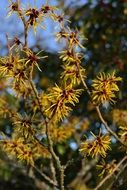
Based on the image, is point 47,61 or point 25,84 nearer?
point 25,84

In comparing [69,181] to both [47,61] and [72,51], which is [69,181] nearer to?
[47,61]

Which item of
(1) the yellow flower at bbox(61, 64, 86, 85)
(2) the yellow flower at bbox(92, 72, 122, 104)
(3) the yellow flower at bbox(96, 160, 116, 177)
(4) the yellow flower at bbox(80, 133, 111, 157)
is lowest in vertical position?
(3) the yellow flower at bbox(96, 160, 116, 177)

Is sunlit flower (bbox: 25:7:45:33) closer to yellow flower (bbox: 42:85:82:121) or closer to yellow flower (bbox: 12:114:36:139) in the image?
yellow flower (bbox: 42:85:82:121)

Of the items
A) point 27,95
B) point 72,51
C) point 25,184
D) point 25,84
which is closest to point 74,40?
point 72,51

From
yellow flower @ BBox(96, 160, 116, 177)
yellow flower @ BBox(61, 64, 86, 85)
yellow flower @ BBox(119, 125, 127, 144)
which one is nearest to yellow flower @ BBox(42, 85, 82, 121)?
yellow flower @ BBox(61, 64, 86, 85)

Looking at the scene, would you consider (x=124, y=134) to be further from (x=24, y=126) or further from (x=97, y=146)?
(x=24, y=126)

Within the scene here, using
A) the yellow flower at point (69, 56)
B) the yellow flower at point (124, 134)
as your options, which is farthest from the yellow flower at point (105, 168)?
the yellow flower at point (69, 56)

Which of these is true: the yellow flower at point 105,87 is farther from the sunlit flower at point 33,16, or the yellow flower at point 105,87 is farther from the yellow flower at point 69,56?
the sunlit flower at point 33,16

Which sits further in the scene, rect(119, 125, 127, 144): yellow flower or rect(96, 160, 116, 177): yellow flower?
rect(96, 160, 116, 177): yellow flower

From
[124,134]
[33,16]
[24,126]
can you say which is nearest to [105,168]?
[124,134]

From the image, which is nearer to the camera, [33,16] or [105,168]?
[33,16]

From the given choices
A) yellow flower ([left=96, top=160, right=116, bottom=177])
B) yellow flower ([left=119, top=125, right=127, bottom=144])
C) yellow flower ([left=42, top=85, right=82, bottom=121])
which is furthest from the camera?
yellow flower ([left=96, top=160, right=116, bottom=177])
